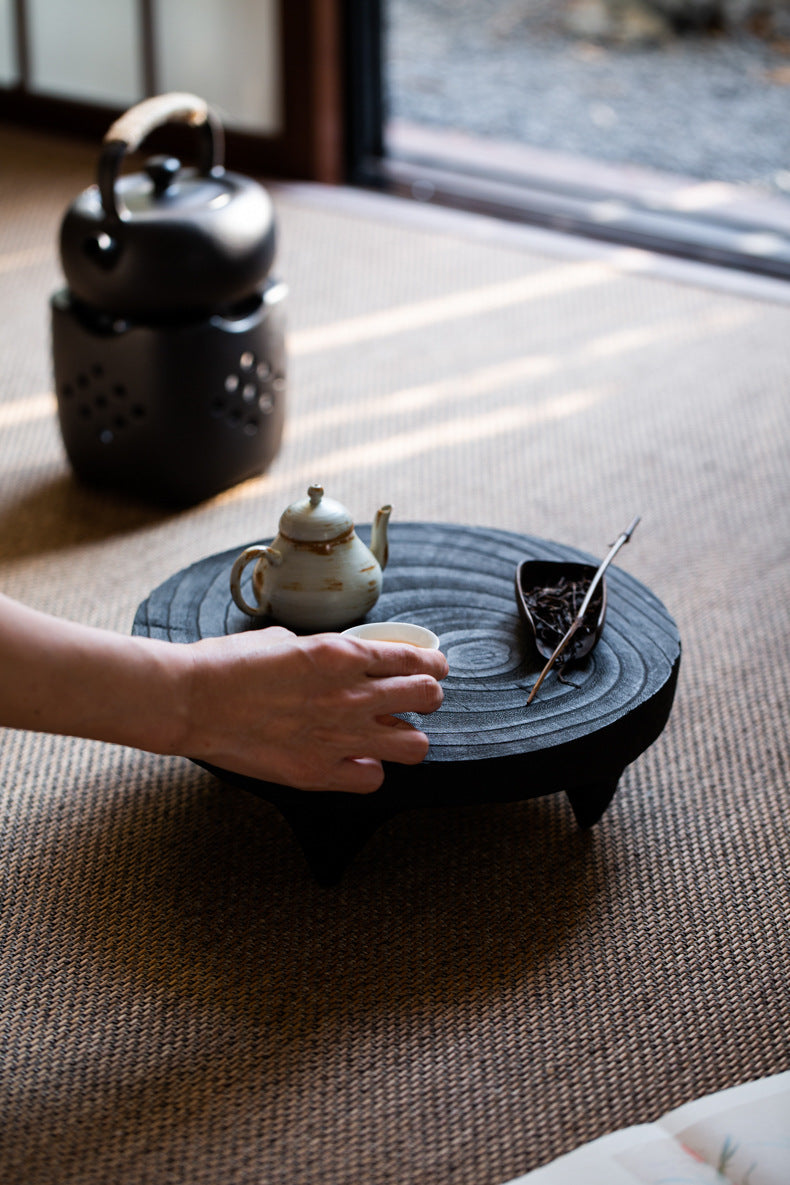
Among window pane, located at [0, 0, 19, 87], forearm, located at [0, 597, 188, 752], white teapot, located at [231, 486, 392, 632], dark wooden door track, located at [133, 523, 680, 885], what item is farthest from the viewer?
window pane, located at [0, 0, 19, 87]

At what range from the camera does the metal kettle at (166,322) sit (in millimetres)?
1836

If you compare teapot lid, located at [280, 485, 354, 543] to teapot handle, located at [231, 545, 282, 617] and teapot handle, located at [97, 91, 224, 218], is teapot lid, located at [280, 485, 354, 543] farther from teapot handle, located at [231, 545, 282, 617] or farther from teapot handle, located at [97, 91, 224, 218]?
teapot handle, located at [97, 91, 224, 218]

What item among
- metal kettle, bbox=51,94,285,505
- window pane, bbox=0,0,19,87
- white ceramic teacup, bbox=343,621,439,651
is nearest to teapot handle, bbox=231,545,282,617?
white ceramic teacup, bbox=343,621,439,651

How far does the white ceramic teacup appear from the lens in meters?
1.23

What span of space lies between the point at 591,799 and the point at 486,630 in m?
0.21

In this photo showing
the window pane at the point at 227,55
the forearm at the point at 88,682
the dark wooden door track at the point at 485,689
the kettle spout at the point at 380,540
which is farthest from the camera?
the window pane at the point at 227,55

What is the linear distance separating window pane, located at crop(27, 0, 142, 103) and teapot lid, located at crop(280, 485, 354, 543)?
300cm

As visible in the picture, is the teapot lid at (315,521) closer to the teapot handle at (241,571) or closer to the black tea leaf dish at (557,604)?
the teapot handle at (241,571)

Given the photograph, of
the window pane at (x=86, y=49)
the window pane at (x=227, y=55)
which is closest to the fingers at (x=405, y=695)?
the window pane at (x=227, y=55)

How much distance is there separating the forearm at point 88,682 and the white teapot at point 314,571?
0.19m

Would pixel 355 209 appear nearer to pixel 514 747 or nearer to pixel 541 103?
pixel 541 103

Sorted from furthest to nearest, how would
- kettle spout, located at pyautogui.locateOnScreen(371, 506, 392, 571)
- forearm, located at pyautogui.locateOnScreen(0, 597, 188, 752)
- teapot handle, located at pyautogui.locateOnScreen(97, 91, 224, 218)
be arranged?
teapot handle, located at pyautogui.locateOnScreen(97, 91, 224, 218), kettle spout, located at pyautogui.locateOnScreen(371, 506, 392, 571), forearm, located at pyautogui.locateOnScreen(0, 597, 188, 752)

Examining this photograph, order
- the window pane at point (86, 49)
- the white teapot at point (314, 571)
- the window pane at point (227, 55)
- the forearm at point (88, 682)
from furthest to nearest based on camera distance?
the window pane at point (86, 49), the window pane at point (227, 55), the white teapot at point (314, 571), the forearm at point (88, 682)

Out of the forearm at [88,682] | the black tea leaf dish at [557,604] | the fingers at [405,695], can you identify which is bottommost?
the black tea leaf dish at [557,604]
